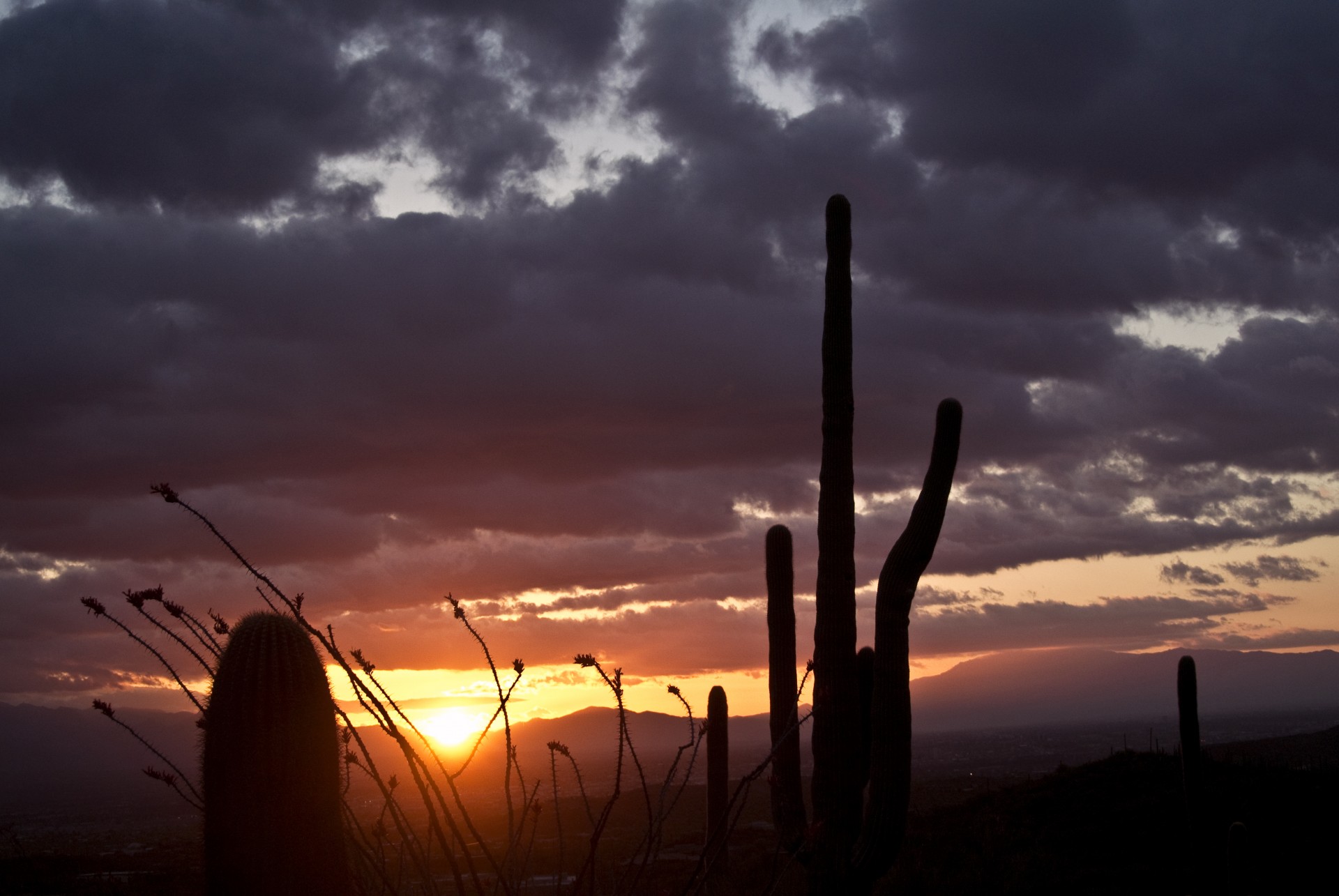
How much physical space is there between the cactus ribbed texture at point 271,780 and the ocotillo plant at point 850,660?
9.29 metres

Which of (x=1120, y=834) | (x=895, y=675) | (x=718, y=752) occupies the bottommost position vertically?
(x=1120, y=834)

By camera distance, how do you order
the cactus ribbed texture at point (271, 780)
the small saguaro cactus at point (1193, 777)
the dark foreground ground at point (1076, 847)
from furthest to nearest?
the small saguaro cactus at point (1193, 777) → the dark foreground ground at point (1076, 847) → the cactus ribbed texture at point (271, 780)

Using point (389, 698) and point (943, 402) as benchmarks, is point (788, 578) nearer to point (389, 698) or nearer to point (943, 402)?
point (943, 402)

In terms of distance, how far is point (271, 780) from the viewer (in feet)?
10.4

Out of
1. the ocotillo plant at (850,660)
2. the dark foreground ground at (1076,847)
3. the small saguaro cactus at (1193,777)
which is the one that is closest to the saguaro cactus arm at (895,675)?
the ocotillo plant at (850,660)

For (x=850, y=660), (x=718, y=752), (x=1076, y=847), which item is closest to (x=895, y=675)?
(x=850, y=660)

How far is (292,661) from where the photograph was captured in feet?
11.1

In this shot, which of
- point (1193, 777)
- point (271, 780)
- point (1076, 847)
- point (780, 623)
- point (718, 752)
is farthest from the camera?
point (1076, 847)

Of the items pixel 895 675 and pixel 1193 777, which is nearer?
pixel 895 675

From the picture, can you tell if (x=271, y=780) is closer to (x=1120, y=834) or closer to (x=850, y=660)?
(x=850, y=660)

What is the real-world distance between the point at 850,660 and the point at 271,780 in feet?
32.5

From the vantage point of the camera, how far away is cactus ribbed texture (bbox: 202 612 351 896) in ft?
10.1

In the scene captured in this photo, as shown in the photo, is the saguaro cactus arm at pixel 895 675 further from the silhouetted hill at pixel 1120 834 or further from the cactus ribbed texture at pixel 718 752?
the silhouetted hill at pixel 1120 834

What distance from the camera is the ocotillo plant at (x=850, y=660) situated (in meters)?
12.1
